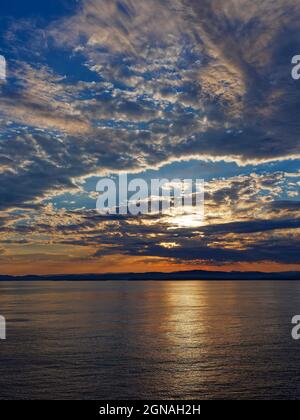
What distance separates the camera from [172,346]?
2286 inches

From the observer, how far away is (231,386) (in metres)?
38.9

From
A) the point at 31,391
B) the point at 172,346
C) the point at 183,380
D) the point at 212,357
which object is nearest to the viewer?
the point at 31,391

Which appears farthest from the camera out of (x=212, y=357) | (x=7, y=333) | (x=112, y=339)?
(x=7, y=333)

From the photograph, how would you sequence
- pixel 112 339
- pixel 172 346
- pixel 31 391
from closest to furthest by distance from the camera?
pixel 31 391, pixel 172 346, pixel 112 339

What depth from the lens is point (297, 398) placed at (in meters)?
36.0

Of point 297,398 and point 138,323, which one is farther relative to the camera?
point 138,323

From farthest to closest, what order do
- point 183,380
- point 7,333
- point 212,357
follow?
point 7,333 → point 212,357 → point 183,380

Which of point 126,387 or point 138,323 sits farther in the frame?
point 138,323
